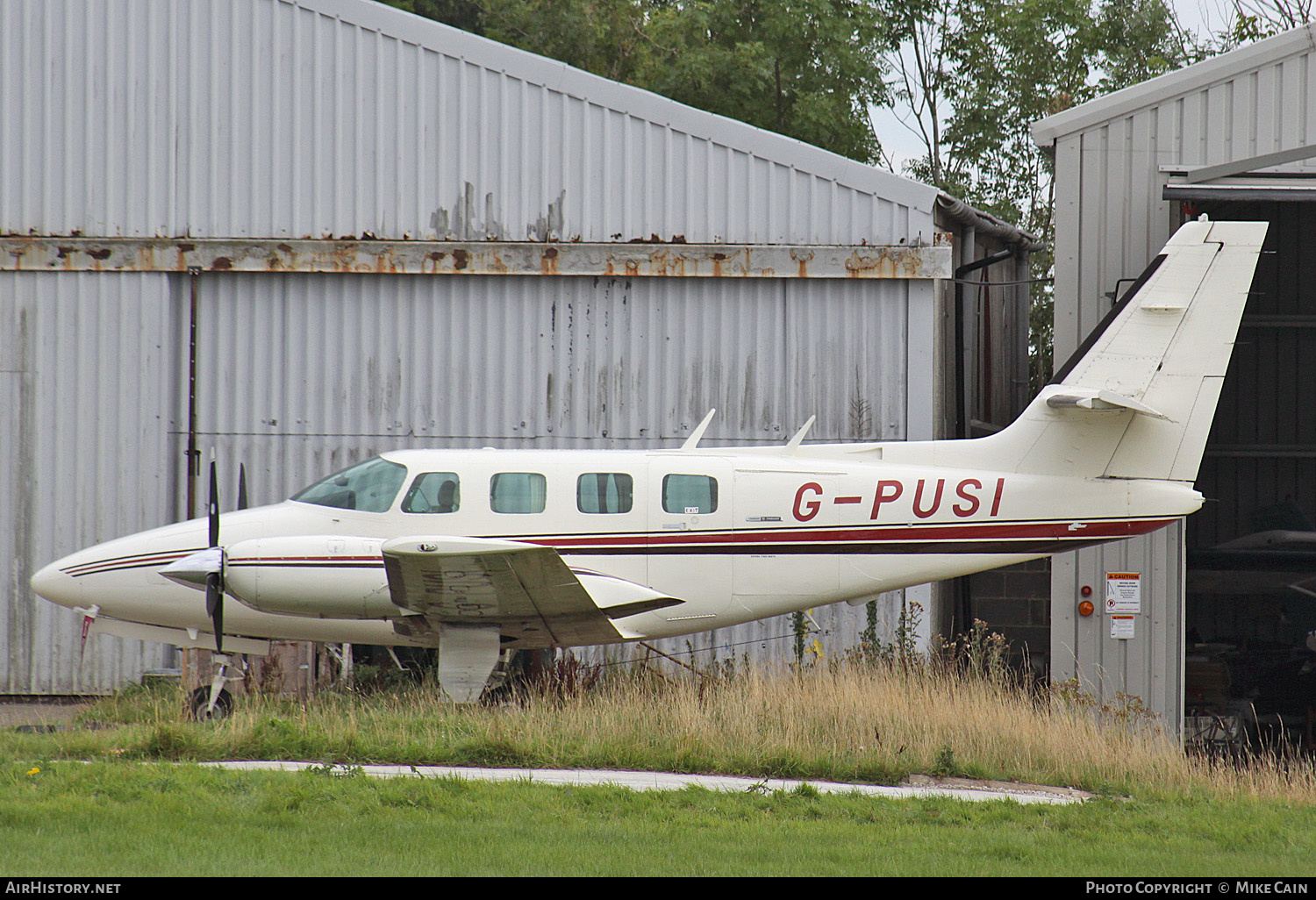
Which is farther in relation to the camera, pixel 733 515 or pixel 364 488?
pixel 364 488

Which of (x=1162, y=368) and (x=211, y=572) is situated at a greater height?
(x=1162, y=368)

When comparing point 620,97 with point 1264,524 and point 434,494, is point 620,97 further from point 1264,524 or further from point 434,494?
point 1264,524

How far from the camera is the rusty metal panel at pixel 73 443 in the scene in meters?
13.0

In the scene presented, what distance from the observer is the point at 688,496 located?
35.6 ft

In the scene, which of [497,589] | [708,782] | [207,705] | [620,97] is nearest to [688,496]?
[497,589]

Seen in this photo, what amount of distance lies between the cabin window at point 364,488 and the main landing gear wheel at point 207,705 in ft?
6.36

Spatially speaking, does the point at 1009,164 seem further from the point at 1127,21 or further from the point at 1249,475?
the point at 1249,475

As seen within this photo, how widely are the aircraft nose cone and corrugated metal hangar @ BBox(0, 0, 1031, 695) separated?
2.23m

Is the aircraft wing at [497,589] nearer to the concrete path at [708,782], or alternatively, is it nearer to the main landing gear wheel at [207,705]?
→ the concrete path at [708,782]

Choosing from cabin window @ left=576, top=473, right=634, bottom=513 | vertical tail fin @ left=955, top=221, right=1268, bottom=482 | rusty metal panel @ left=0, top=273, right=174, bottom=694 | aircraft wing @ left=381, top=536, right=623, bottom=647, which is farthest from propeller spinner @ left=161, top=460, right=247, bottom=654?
vertical tail fin @ left=955, top=221, right=1268, bottom=482

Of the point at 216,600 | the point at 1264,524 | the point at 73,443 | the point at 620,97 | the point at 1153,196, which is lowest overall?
the point at 216,600

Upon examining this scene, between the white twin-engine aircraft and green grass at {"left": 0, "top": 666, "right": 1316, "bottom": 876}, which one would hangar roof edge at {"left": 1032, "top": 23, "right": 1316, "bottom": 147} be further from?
green grass at {"left": 0, "top": 666, "right": 1316, "bottom": 876}

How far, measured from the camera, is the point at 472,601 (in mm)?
10445

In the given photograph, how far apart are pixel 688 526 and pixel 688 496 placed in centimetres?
28
